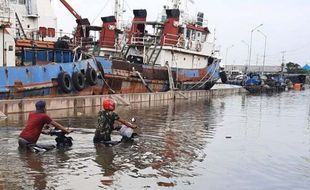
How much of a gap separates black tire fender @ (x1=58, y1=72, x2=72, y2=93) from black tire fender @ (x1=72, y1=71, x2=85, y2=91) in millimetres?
388

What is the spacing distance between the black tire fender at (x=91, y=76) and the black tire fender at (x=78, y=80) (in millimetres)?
565

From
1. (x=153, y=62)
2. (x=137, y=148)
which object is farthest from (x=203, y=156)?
(x=153, y=62)

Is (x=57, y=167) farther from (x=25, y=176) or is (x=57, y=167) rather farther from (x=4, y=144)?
(x=4, y=144)

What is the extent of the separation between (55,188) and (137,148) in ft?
13.5

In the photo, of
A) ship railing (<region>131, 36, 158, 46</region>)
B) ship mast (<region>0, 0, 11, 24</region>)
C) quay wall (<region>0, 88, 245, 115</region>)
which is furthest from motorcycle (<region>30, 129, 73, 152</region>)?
ship railing (<region>131, 36, 158, 46</region>)

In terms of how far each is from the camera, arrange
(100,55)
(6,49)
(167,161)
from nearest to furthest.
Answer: (167,161), (6,49), (100,55)

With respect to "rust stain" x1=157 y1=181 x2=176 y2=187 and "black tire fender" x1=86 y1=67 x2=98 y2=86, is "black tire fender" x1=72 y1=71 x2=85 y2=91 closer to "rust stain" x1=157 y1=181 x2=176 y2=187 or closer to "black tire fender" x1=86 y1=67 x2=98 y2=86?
"black tire fender" x1=86 y1=67 x2=98 y2=86

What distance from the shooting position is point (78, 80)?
22.6 metres

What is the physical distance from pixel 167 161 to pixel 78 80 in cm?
1357

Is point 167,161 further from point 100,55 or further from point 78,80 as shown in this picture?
point 100,55

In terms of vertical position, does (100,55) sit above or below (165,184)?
above

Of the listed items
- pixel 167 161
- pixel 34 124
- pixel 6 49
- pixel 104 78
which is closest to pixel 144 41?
pixel 104 78

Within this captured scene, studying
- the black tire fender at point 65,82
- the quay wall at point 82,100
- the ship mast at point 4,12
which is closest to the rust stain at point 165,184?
the quay wall at point 82,100

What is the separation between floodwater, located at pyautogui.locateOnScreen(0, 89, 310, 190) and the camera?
7.96 meters
